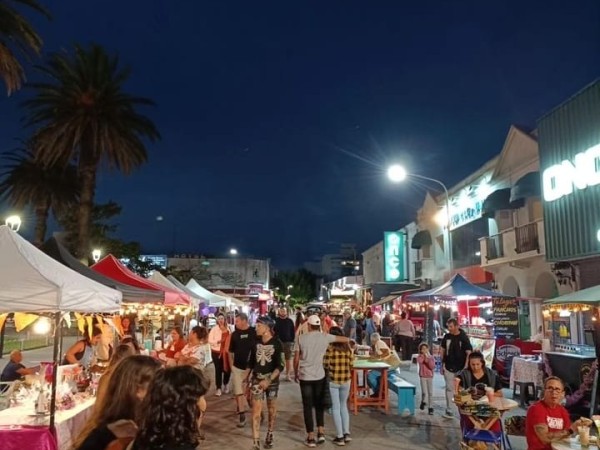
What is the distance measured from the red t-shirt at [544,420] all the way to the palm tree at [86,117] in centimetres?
1979

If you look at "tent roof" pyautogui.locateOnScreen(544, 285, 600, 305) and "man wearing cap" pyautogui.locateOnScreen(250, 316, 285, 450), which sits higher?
"tent roof" pyautogui.locateOnScreen(544, 285, 600, 305)

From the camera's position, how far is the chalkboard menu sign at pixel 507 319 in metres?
15.0

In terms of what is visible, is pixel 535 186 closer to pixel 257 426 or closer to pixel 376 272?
pixel 257 426

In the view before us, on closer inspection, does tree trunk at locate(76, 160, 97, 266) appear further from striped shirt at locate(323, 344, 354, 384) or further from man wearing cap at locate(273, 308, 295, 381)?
striped shirt at locate(323, 344, 354, 384)

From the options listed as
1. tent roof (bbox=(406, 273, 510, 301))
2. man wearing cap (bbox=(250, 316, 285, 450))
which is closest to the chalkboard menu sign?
tent roof (bbox=(406, 273, 510, 301))

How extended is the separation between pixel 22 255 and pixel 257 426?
4.12 metres

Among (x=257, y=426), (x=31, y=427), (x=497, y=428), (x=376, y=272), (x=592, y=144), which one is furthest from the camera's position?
(x=376, y=272)

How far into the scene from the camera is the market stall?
553cm

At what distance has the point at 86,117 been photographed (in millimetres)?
22422

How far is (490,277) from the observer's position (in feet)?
75.7

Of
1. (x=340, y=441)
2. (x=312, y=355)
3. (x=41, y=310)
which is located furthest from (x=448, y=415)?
(x=41, y=310)

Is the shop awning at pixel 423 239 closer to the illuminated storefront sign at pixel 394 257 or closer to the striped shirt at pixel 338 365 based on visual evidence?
the illuminated storefront sign at pixel 394 257

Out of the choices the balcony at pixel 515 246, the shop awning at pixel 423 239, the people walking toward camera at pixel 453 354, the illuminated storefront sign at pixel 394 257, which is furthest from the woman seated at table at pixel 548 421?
the illuminated storefront sign at pixel 394 257

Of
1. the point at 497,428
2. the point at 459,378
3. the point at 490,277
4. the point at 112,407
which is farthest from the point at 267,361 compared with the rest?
the point at 490,277
